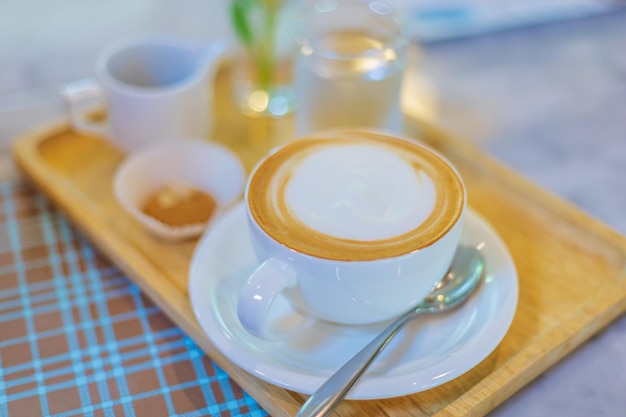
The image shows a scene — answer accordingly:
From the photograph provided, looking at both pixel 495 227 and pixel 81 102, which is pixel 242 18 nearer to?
pixel 81 102

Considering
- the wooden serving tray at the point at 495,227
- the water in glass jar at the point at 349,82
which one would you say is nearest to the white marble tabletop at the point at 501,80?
the wooden serving tray at the point at 495,227

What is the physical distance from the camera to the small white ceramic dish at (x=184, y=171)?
0.71 m

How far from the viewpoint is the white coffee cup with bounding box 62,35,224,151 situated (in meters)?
0.75

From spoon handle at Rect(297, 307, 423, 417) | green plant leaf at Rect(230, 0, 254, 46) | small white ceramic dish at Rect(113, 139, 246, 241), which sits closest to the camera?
spoon handle at Rect(297, 307, 423, 417)

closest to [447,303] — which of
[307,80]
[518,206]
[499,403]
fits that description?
[499,403]

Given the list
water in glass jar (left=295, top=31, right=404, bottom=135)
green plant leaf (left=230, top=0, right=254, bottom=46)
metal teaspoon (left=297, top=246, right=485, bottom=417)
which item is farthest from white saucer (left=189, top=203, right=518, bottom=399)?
green plant leaf (left=230, top=0, right=254, bottom=46)

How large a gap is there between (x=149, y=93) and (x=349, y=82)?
0.22 m

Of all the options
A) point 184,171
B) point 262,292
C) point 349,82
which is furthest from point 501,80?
point 262,292

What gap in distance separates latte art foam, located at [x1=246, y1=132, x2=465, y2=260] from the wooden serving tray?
0.38ft

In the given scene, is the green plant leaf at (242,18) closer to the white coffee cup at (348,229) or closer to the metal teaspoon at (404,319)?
the white coffee cup at (348,229)

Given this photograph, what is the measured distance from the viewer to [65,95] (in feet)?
2.54

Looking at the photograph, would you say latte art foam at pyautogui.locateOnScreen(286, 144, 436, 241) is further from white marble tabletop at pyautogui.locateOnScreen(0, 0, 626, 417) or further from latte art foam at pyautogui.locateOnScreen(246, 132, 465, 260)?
white marble tabletop at pyautogui.locateOnScreen(0, 0, 626, 417)

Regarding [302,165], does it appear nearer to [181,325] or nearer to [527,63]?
[181,325]

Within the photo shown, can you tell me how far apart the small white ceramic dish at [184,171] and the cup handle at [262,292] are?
20 cm
